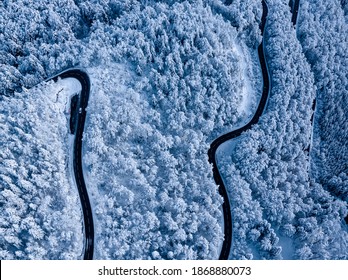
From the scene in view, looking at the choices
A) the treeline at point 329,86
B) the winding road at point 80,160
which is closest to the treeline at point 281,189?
the treeline at point 329,86

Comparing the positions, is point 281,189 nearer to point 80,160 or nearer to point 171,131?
point 171,131

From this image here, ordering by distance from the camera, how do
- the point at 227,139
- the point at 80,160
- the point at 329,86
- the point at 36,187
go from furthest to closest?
the point at 329,86 < the point at 227,139 < the point at 80,160 < the point at 36,187

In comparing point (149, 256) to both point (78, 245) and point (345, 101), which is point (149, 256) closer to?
point (78, 245)

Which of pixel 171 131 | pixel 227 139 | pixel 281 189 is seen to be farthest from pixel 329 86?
pixel 171 131

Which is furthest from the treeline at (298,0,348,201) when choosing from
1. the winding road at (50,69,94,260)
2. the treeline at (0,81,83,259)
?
the treeline at (0,81,83,259)

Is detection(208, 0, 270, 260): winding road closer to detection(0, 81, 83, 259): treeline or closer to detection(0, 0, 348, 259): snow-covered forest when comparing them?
detection(0, 0, 348, 259): snow-covered forest

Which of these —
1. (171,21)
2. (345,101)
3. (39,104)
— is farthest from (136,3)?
(345,101)

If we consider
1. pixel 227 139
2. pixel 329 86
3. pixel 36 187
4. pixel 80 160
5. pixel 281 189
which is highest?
pixel 329 86
